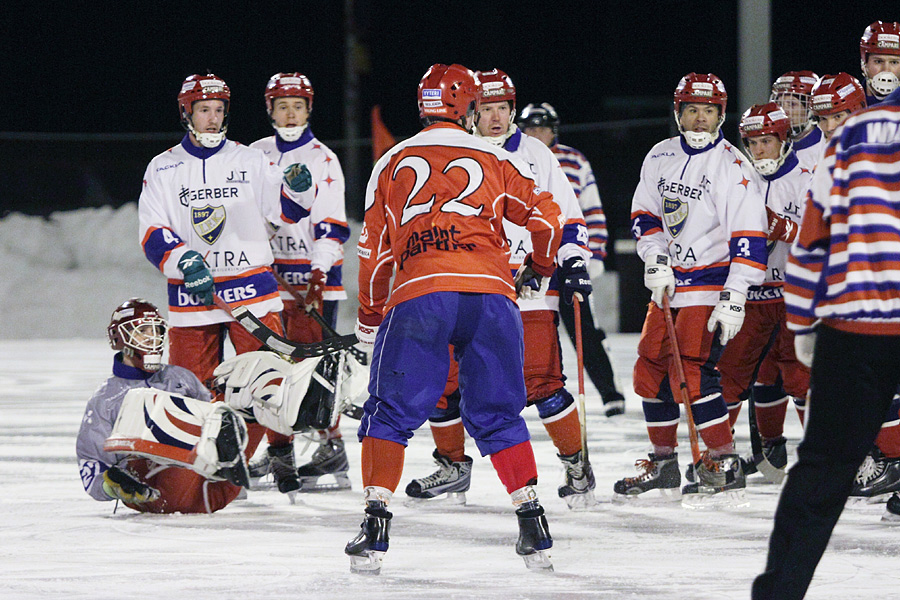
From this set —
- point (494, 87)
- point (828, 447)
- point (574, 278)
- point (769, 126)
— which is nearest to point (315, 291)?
point (494, 87)

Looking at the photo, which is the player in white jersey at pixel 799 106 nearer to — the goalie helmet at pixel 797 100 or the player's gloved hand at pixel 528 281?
the goalie helmet at pixel 797 100

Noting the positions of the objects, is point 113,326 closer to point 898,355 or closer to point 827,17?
point 898,355

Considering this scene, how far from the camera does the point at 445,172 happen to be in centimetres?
390

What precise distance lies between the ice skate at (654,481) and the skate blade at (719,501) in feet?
0.56

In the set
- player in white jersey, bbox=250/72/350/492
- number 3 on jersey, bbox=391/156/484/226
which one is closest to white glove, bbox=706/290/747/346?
number 3 on jersey, bbox=391/156/484/226

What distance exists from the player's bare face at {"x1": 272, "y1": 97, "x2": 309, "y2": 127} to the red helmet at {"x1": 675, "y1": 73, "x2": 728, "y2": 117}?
1.72 m

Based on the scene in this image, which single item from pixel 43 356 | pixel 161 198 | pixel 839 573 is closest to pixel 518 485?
pixel 839 573

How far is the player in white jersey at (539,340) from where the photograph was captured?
195 inches

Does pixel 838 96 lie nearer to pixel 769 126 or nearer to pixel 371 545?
pixel 769 126

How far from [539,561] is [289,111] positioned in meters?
2.81

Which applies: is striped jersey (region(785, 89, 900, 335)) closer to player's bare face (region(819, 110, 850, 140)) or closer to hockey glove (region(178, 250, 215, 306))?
player's bare face (region(819, 110, 850, 140))

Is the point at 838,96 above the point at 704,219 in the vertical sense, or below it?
above

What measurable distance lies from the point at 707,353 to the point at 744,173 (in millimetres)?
696

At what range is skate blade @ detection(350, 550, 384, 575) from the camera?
3.76 metres
